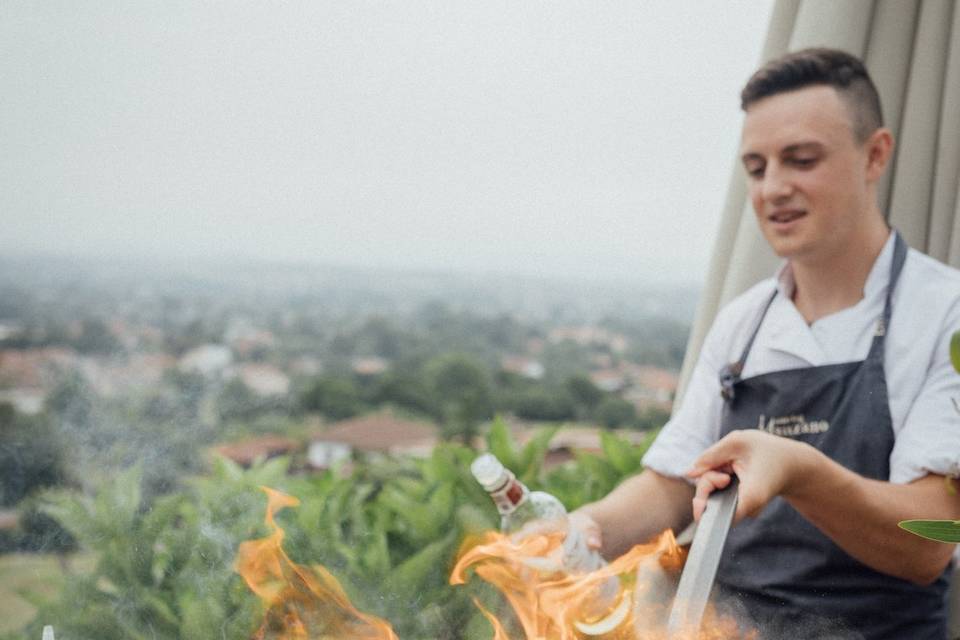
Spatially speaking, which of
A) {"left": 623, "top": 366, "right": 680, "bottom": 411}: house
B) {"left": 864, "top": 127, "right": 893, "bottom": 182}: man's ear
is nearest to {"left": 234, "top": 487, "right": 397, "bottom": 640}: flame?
{"left": 864, "top": 127, "right": 893, "bottom": 182}: man's ear

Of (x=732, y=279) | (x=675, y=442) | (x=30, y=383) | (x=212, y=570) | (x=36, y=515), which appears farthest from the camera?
(x=30, y=383)

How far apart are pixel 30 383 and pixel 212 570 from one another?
3.55 ft

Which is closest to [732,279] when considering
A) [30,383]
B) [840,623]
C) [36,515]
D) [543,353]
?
[840,623]

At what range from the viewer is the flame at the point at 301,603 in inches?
40.2

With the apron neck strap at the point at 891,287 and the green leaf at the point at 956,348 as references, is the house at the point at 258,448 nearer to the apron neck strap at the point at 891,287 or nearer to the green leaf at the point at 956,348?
the apron neck strap at the point at 891,287

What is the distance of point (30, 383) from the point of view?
6.73 ft

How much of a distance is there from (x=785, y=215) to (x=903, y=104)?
652mm

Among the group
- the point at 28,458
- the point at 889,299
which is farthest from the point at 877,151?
the point at 28,458

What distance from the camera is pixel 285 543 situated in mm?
1274

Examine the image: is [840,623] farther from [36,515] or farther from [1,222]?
[1,222]

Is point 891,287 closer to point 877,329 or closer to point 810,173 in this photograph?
point 877,329

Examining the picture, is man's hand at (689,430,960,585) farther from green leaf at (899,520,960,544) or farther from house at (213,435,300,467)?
house at (213,435,300,467)

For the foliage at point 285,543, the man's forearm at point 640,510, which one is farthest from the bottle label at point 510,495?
the man's forearm at point 640,510

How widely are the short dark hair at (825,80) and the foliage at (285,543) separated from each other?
2.96 feet
